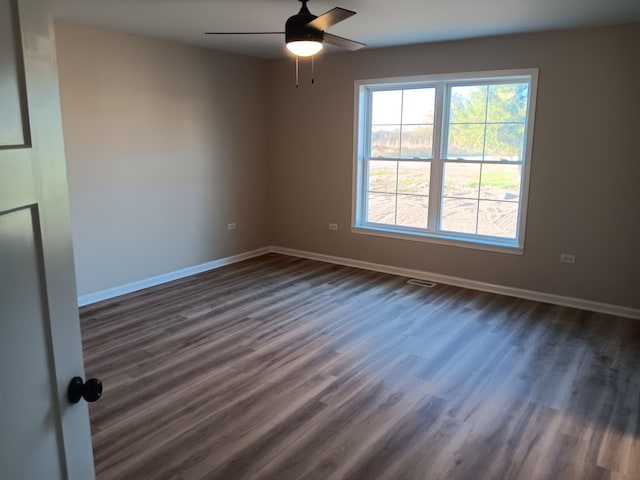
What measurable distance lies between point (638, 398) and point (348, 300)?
254 centimetres

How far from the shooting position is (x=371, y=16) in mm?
3986

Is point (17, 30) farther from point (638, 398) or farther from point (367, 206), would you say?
point (367, 206)

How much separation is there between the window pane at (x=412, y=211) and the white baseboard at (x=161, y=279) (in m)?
2.08

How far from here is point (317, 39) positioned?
3.38 m

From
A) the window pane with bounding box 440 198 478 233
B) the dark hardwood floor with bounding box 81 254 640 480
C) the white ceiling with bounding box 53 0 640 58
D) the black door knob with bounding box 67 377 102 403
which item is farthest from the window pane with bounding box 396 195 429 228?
the black door knob with bounding box 67 377 102 403

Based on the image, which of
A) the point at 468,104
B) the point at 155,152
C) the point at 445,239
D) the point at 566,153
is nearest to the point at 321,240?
the point at 445,239

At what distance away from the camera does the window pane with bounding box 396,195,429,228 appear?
5605mm

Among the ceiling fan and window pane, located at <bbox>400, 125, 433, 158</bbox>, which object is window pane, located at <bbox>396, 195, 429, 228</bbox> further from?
the ceiling fan

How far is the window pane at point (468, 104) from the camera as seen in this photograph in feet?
16.5

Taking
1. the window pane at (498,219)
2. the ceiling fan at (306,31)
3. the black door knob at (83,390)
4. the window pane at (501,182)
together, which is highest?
the ceiling fan at (306,31)

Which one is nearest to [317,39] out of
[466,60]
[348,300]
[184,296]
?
[466,60]

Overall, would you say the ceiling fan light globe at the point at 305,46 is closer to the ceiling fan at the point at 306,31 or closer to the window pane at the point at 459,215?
the ceiling fan at the point at 306,31

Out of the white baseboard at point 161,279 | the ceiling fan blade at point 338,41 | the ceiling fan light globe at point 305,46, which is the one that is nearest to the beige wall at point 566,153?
the ceiling fan blade at point 338,41

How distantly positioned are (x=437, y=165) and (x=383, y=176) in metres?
0.74
